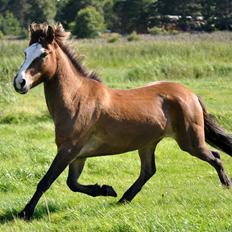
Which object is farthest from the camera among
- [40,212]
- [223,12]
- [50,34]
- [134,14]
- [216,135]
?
[134,14]

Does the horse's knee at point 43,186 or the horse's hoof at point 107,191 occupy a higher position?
the horse's knee at point 43,186

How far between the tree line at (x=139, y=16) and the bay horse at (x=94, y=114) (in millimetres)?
56860

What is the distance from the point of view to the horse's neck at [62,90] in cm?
727

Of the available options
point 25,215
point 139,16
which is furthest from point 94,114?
point 139,16

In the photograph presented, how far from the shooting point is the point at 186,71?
87.9ft

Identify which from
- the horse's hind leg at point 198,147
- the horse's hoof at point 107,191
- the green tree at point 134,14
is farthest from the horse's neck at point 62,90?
the green tree at point 134,14

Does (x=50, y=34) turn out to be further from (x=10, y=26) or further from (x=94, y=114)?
(x=10, y=26)

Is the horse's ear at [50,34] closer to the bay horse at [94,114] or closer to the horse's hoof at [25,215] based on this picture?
the bay horse at [94,114]

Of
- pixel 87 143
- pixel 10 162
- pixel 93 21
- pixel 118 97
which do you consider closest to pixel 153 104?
pixel 118 97

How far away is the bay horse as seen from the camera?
23.3 ft

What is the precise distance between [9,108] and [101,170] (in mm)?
7562

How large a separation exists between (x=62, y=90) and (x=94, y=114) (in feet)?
1.52

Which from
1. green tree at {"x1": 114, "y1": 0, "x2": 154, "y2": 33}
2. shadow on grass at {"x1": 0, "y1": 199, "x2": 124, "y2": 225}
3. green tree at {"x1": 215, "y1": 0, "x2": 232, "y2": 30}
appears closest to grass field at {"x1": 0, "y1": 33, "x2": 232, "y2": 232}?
shadow on grass at {"x1": 0, "y1": 199, "x2": 124, "y2": 225}

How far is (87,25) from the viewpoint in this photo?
67250mm
